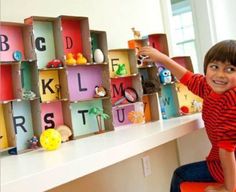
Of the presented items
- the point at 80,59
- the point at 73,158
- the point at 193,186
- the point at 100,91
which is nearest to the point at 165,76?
the point at 100,91

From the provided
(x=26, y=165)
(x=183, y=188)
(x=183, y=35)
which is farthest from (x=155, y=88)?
(x=183, y=35)

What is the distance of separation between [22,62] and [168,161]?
1.05m

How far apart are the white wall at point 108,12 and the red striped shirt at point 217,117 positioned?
1.36 ft

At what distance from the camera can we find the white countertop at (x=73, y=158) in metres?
0.75

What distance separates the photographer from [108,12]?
1528 mm

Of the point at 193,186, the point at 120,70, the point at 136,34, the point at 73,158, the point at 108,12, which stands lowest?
the point at 193,186

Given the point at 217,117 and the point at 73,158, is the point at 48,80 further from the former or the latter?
the point at 217,117

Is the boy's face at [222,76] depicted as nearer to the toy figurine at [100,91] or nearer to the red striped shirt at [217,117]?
the red striped shirt at [217,117]

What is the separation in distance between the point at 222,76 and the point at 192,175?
0.42m

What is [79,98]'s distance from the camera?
1335mm

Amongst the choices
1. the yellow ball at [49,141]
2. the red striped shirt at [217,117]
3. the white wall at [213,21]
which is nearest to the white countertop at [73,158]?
the yellow ball at [49,141]

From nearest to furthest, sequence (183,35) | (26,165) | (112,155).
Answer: (26,165)
(112,155)
(183,35)

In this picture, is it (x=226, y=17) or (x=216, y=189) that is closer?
(x=216, y=189)

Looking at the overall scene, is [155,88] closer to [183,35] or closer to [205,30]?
[205,30]
